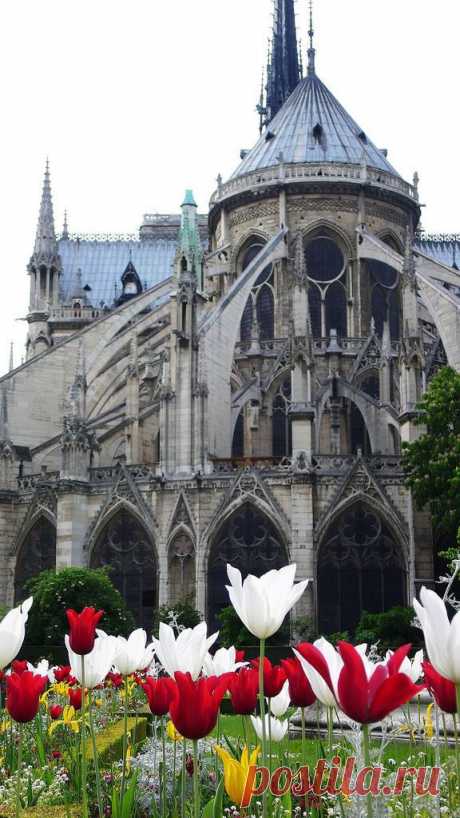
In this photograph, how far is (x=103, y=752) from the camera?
9.53 m

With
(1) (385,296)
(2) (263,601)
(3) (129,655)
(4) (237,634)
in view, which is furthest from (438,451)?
(2) (263,601)

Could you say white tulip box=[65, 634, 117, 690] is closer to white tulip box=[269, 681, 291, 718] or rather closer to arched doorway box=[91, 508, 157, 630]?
white tulip box=[269, 681, 291, 718]

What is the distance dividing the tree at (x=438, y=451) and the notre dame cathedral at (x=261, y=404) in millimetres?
2625

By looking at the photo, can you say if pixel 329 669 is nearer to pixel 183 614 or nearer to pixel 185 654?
pixel 185 654

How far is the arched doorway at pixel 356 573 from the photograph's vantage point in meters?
33.5

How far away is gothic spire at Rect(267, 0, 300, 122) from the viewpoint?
261ft

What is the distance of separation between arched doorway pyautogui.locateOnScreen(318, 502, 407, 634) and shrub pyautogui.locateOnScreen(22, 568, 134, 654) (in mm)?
6720

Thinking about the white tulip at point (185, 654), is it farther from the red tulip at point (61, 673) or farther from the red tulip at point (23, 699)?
the red tulip at point (61, 673)

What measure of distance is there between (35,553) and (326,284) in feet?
57.2

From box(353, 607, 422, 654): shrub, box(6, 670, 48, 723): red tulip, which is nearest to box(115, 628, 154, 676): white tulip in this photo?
box(6, 670, 48, 723): red tulip

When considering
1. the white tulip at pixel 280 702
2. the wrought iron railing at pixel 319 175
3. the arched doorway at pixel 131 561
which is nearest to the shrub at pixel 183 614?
the arched doorway at pixel 131 561

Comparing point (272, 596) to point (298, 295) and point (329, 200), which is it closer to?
point (298, 295)

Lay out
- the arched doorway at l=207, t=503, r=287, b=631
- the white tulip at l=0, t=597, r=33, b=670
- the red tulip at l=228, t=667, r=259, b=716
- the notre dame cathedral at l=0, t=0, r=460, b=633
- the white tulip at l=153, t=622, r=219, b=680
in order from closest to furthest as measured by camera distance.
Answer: the white tulip at l=153, t=622, r=219, b=680
the white tulip at l=0, t=597, r=33, b=670
the red tulip at l=228, t=667, r=259, b=716
the notre dame cathedral at l=0, t=0, r=460, b=633
the arched doorway at l=207, t=503, r=287, b=631

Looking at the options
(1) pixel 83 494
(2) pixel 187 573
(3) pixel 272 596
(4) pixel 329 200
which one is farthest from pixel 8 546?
(3) pixel 272 596
